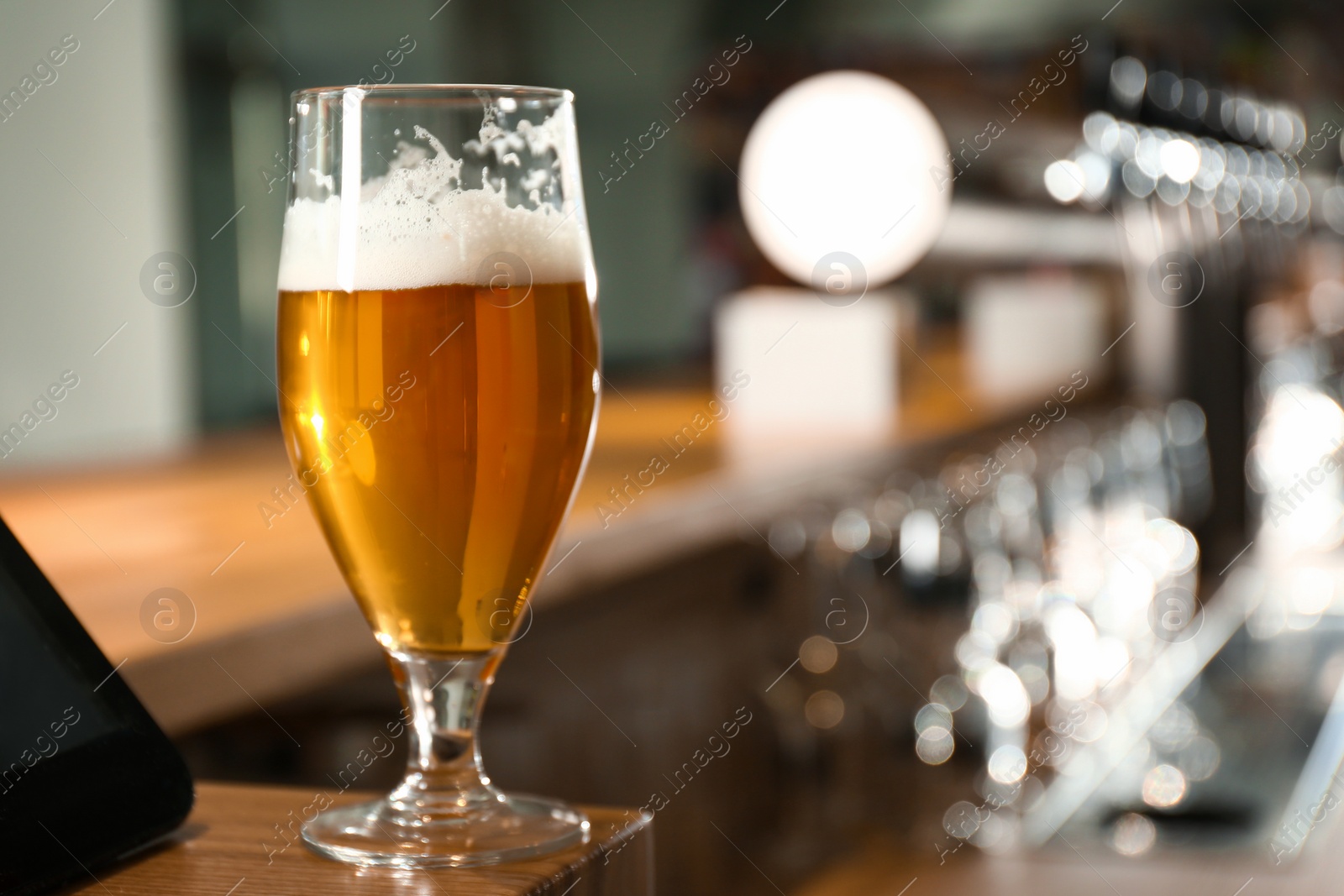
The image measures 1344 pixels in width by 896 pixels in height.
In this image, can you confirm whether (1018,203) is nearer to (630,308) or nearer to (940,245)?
(940,245)

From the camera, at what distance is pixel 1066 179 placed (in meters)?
4.51

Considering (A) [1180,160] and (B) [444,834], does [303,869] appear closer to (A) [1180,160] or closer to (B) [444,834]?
(B) [444,834]

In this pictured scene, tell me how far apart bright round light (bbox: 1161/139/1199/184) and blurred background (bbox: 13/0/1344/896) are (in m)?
0.01

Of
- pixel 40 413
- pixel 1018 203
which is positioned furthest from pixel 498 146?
pixel 1018 203

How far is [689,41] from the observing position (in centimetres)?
723

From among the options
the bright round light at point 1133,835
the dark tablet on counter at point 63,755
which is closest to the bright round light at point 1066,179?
the bright round light at point 1133,835

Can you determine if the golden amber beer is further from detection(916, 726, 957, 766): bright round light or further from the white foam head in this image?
detection(916, 726, 957, 766): bright round light

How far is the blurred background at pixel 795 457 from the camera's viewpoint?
203 centimetres

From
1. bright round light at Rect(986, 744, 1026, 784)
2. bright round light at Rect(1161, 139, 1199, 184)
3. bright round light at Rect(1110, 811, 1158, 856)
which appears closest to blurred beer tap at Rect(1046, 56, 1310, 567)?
bright round light at Rect(1161, 139, 1199, 184)

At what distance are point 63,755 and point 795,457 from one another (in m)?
2.29

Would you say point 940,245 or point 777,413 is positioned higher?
point 940,245

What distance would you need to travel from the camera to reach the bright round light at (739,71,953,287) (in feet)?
14.5

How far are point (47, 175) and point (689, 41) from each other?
376cm

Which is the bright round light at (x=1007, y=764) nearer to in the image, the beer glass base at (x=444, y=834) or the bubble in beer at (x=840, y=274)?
the bubble in beer at (x=840, y=274)
